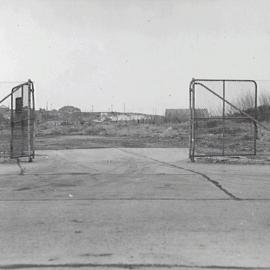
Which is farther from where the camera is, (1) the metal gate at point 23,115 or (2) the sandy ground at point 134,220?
(1) the metal gate at point 23,115

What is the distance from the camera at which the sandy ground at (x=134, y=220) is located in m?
6.11

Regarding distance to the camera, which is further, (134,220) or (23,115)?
(23,115)

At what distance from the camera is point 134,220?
8.10m

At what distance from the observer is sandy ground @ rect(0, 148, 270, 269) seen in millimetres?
6113

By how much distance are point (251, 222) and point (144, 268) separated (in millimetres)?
2778

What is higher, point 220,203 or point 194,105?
point 194,105

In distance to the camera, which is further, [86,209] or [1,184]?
[1,184]

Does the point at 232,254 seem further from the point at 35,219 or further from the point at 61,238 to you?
the point at 35,219

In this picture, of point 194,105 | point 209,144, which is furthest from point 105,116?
point 194,105

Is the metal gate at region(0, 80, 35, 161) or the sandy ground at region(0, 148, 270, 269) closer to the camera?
the sandy ground at region(0, 148, 270, 269)

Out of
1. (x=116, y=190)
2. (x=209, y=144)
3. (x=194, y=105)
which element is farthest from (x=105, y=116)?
(x=116, y=190)

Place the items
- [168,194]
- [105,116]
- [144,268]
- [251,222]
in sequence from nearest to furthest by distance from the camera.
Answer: [144,268] → [251,222] → [168,194] → [105,116]

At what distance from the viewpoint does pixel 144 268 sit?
574 centimetres

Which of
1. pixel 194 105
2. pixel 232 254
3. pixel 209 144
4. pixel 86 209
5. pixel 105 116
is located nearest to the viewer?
pixel 232 254
